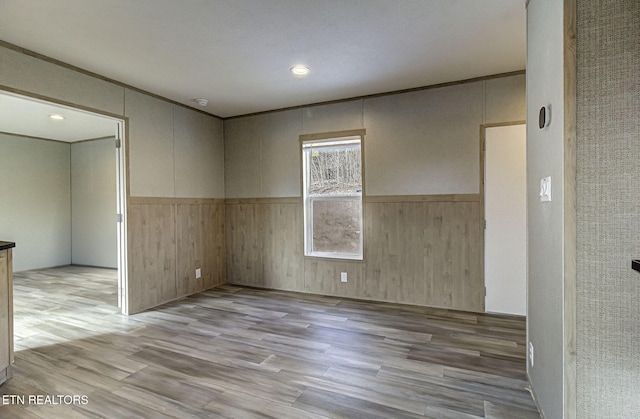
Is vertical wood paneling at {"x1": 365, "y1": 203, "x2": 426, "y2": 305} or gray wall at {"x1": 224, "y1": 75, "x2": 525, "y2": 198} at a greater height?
gray wall at {"x1": 224, "y1": 75, "x2": 525, "y2": 198}

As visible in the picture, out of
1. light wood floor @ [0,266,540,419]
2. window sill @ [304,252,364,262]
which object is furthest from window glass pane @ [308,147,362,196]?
light wood floor @ [0,266,540,419]

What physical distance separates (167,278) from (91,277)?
2.54m

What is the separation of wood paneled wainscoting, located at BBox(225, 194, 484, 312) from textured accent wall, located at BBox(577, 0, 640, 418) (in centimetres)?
236

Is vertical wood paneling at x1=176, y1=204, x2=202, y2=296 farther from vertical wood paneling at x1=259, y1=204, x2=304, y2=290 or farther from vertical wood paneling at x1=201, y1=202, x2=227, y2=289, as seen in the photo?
vertical wood paneling at x1=259, y1=204, x2=304, y2=290

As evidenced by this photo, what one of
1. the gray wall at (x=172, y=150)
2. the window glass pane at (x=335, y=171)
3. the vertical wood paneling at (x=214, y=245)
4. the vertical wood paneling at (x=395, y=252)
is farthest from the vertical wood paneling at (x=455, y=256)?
the gray wall at (x=172, y=150)

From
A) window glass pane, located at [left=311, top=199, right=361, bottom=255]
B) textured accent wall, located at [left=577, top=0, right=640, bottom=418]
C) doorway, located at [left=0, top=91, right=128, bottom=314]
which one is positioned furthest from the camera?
doorway, located at [left=0, top=91, right=128, bottom=314]

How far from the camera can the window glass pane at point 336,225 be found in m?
4.31

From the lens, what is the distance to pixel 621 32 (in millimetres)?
1275

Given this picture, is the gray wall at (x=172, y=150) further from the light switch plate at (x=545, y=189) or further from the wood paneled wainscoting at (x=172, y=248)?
the light switch plate at (x=545, y=189)

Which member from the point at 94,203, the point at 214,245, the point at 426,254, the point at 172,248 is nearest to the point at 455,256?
the point at 426,254

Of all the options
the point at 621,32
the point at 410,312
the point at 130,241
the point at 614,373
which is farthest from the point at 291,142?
the point at 614,373

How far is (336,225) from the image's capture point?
443cm

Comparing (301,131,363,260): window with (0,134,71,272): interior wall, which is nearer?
(301,131,363,260): window

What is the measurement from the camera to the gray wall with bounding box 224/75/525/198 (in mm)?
3572
